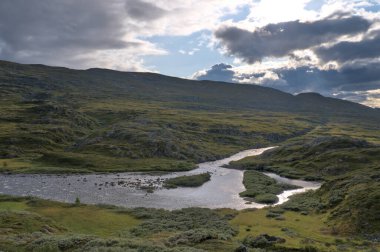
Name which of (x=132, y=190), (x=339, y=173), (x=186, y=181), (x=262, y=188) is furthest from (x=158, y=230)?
(x=339, y=173)

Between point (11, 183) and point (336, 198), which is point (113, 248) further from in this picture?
point (11, 183)

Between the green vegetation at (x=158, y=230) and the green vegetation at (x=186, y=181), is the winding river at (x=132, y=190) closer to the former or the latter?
the green vegetation at (x=186, y=181)

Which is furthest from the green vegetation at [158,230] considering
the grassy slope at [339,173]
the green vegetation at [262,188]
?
the green vegetation at [262,188]

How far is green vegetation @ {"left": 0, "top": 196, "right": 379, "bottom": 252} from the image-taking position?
136ft

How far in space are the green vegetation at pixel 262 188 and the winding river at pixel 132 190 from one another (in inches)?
96.0

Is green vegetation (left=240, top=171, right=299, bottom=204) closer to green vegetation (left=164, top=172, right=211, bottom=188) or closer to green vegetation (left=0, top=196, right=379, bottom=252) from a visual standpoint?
green vegetation (left=164, top=172, right=211, bottom=188)

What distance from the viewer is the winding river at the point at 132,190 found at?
10100 cm

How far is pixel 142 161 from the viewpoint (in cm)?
17662

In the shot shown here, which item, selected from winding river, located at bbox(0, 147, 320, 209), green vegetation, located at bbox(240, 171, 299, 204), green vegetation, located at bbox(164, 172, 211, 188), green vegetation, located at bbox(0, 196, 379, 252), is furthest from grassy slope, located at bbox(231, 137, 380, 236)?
green vegetation, located at bbox(164, 172, 211, 188)

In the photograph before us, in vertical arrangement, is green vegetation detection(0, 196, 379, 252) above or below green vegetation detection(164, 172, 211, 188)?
above

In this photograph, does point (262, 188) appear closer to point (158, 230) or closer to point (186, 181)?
point (186, 181)

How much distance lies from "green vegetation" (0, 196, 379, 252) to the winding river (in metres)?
11.8

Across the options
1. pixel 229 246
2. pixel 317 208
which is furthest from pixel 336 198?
pixel 229 246

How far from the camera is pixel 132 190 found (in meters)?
117
